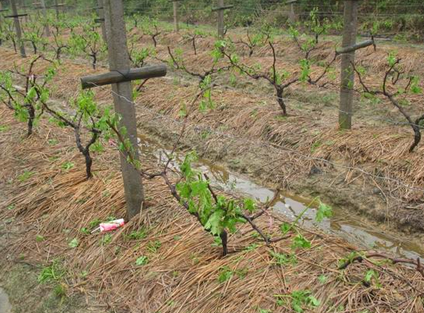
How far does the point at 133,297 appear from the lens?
10.6 ft

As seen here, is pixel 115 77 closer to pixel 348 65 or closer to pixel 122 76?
pixel 122 76

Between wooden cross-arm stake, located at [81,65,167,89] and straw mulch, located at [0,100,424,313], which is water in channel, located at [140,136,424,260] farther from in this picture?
wooden cross-arm stake, located at [81,65,167,89]

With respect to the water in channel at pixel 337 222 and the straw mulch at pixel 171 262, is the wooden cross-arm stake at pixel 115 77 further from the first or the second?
the straw mulch at pixel 171 262

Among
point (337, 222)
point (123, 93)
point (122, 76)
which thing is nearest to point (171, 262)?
point (123, 93)

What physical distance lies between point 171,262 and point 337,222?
81.8 inches

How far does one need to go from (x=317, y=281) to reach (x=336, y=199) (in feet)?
6.67

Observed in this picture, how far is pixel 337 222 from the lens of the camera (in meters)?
4.63

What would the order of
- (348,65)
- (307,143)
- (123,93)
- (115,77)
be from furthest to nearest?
(307,143), (348,65), (123,93), (115,77)

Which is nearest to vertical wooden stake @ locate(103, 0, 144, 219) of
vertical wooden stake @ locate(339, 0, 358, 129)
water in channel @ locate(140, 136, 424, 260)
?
water in channel @ locate(140, 136, 424, 260)

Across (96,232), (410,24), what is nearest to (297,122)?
(96,232)

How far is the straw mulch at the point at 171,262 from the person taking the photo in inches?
117

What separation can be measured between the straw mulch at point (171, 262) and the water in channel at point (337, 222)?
0.58 meters

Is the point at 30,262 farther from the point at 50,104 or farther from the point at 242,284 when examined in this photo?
the point at 50,104

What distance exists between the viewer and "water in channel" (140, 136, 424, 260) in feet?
13.6
